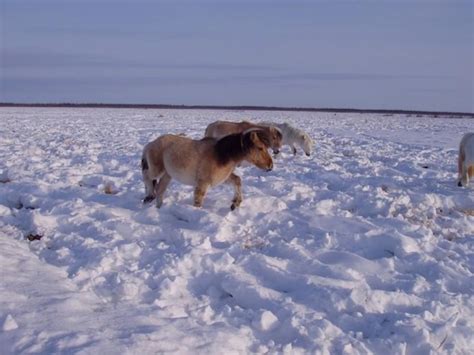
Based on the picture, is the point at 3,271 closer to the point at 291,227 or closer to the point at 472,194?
the point at 291,227

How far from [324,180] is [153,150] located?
4424 mm

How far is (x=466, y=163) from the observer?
12328 mm

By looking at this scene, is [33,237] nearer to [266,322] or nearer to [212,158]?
[212,158]

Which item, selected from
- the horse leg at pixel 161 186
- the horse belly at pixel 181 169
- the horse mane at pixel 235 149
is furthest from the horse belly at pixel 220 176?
the horse leg at pixel 161 186

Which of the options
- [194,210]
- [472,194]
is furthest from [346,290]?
[472,194]

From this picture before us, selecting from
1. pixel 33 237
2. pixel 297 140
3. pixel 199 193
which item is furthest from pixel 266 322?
pixel 297 140

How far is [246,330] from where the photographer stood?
4961 mm

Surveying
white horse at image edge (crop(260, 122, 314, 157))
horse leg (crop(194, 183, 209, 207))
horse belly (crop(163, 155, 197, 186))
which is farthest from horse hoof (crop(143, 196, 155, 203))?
white horse at image edge (crop(260, 122, 314, 157))

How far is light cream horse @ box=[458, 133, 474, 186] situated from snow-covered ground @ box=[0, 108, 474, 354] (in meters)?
0.88

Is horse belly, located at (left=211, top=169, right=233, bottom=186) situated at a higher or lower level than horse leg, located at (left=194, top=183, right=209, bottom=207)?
higher

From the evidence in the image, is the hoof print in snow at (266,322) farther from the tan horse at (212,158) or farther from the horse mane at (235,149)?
the horse mane at (235,149)

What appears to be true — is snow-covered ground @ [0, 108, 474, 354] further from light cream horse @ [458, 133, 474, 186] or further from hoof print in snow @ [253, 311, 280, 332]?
light cream horse @ [458, 133, 474, 186]

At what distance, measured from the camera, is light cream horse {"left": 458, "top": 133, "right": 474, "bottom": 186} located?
12164mm

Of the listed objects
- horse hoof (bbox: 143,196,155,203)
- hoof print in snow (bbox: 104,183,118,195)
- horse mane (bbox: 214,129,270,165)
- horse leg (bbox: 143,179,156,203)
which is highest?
horse mane (bbox: 214,129,270,165)
